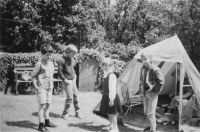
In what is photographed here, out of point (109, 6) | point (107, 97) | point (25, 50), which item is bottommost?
point (107, 97)

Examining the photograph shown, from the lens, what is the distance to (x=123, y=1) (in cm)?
2188

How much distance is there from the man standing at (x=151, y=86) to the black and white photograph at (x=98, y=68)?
23 mm

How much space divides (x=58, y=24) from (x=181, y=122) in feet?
37.9

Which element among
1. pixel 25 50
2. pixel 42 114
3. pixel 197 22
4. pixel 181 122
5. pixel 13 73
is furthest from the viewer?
pixel 25 50

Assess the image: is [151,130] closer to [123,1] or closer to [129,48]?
[129,48]

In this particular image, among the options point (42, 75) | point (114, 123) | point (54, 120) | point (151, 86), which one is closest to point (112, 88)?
point (114, 123)

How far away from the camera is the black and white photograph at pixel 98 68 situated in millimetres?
7164

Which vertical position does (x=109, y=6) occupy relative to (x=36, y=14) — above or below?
above

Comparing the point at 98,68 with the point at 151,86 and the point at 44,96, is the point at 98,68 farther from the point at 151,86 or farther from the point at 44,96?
the point at 44,96

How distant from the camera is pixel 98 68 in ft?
47.0

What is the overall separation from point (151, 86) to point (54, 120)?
2632 millimetres

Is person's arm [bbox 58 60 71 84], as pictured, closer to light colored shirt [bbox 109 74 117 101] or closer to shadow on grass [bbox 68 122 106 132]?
shadow on grass [bbox 68 122 106 132]

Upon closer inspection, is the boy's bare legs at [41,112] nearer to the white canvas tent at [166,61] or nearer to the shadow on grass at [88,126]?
the shadow on grass at [88,126]

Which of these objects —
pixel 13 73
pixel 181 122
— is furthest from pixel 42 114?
pixel 13 73
